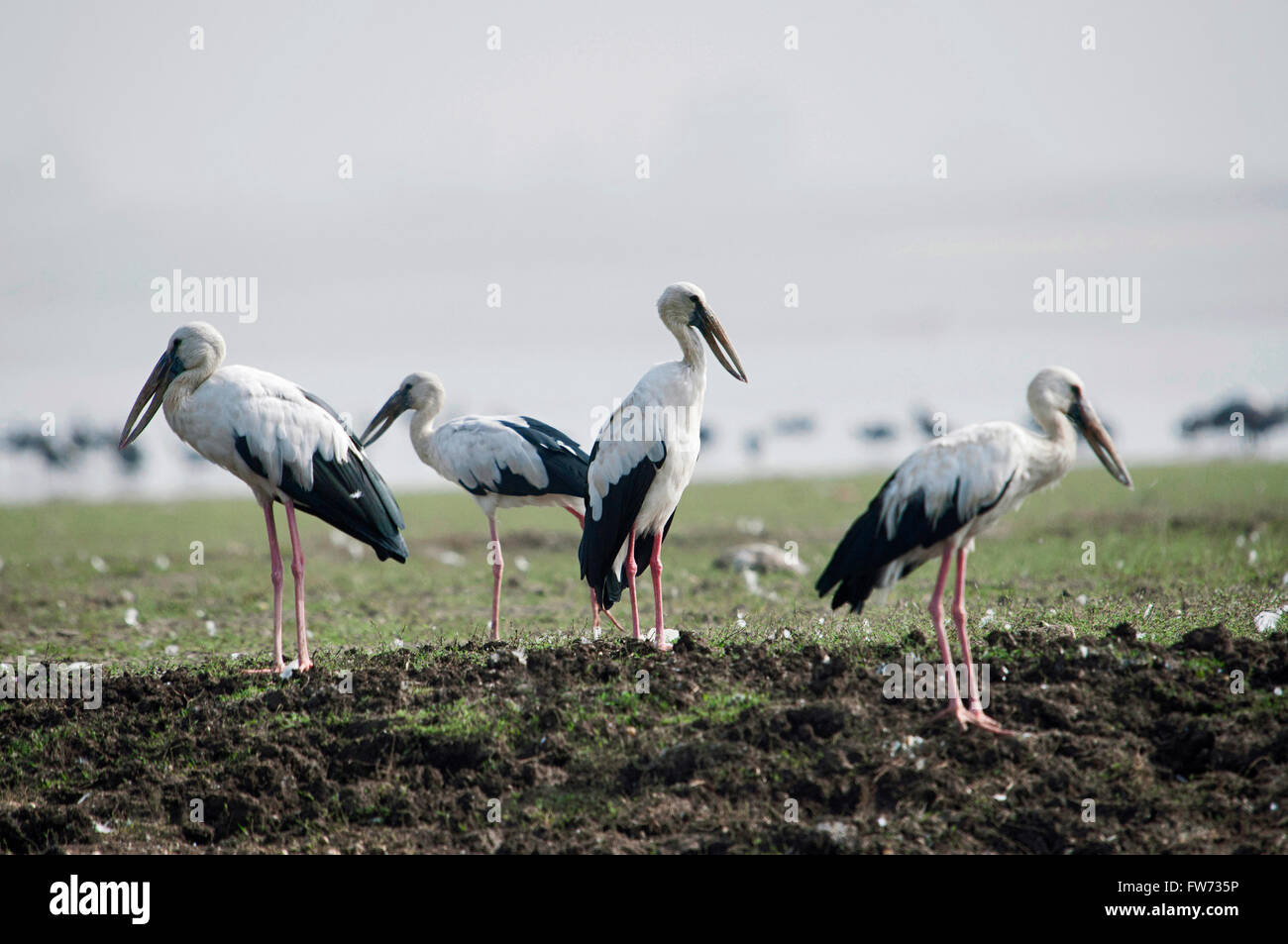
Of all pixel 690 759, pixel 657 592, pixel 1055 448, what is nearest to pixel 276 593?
pixel 657 592

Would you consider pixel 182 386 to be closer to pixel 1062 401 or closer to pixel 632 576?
pixel 632 576

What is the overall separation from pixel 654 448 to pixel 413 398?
13.3 feet

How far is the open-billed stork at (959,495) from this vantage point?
6914mm

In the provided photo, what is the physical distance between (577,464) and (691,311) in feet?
7.77

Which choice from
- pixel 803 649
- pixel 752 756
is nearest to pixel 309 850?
pixel 752 756

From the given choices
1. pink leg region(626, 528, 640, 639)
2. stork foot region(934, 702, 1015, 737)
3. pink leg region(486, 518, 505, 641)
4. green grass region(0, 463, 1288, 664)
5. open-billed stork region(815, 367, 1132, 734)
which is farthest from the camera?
pink leg region(486, 518, 505, 641)

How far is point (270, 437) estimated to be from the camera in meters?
8.74

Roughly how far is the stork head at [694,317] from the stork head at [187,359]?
3096mm

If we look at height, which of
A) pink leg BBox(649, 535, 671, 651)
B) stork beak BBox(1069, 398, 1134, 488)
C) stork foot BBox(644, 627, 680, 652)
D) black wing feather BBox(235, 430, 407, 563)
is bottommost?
stork foot BBox(644, 627, 680, 652)

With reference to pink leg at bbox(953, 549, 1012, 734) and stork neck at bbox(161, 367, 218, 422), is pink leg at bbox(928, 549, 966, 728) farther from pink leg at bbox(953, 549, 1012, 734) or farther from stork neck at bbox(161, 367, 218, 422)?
stork neck at bbox(161, 367, 218, 422)

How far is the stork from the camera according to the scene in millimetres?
10781

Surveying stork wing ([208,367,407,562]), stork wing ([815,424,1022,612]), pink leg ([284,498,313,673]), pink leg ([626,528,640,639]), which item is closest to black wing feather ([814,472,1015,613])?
stork wing ([815,424,1022,612])

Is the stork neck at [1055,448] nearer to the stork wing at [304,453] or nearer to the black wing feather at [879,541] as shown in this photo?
the black wing feather at [879,541]
